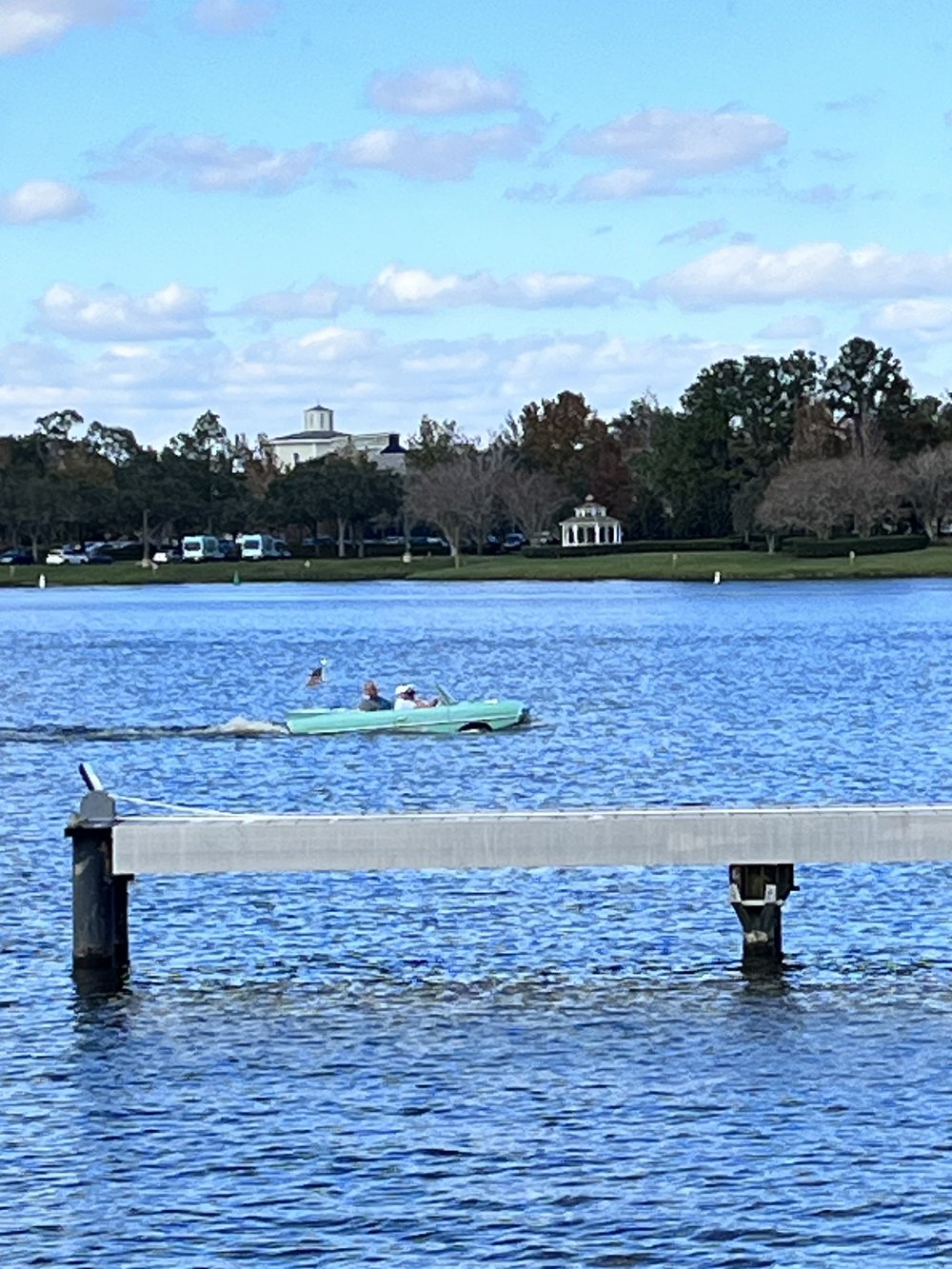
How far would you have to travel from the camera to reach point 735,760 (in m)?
61.0

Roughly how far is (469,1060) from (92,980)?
635cm

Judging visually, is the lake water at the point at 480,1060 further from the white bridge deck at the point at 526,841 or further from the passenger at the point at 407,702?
the passenger at the point at 407,702

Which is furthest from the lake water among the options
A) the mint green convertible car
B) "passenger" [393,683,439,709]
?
"passenger" [393,683,439,709]

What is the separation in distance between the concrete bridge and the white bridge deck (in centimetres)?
1

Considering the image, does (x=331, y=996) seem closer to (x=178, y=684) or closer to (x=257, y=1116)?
(x=257, y=1116)

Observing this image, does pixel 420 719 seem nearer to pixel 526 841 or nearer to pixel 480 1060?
pixel 526 841

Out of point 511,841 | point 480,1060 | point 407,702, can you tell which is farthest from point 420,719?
point 480,1060

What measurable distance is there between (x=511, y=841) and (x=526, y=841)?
0.59 ft

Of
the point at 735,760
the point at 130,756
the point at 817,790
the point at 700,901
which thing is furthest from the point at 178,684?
the point at 700,901

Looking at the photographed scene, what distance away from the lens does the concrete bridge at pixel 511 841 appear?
30.0m

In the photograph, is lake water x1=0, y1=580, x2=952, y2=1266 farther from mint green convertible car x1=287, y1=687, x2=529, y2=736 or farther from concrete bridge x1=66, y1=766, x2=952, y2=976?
mint green convertible car x1=287, y1=687, x2=529, y2=736

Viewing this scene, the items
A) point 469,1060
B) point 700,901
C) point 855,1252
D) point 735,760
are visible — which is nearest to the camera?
point 855,1252

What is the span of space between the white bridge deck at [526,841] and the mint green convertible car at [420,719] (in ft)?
120

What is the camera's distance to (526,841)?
29.9 meters
